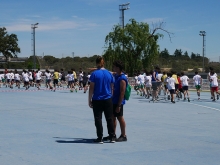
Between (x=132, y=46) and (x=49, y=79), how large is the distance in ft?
54.1

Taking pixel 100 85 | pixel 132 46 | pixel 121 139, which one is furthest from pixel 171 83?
pixel 132 46

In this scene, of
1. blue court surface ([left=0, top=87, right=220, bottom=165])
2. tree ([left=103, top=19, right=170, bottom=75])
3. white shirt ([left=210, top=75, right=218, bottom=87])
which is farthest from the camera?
tree ([left=103, top=19, right=170, bottom=75])

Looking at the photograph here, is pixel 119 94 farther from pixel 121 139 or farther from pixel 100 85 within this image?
pixel 121 139

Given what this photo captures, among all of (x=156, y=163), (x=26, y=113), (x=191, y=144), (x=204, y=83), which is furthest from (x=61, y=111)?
(x=204, y=83)

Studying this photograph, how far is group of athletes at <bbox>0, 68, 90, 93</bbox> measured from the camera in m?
31.3

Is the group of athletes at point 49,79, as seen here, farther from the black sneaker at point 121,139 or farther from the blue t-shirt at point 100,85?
the blue t-shirt at point 100,85

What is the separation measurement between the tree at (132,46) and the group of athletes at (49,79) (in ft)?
25.4

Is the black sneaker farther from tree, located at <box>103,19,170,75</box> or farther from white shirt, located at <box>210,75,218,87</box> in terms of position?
tree, located at <box>103,19,170,75</box>

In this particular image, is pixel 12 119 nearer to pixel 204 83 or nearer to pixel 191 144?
pixel 191 144

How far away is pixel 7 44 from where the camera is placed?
93062mm

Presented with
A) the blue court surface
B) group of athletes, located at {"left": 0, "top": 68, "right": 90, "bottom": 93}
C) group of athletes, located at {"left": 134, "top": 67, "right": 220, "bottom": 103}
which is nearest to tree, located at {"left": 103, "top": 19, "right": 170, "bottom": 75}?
group of athletes, located at {"left": 0, "top": 68, "right": 90, "bottom": 93}

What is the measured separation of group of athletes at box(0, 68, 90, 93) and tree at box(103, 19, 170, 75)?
25.4ft

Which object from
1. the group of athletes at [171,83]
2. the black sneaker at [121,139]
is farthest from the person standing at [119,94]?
the group of athletes at [171,83]

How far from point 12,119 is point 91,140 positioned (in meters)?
4.91
